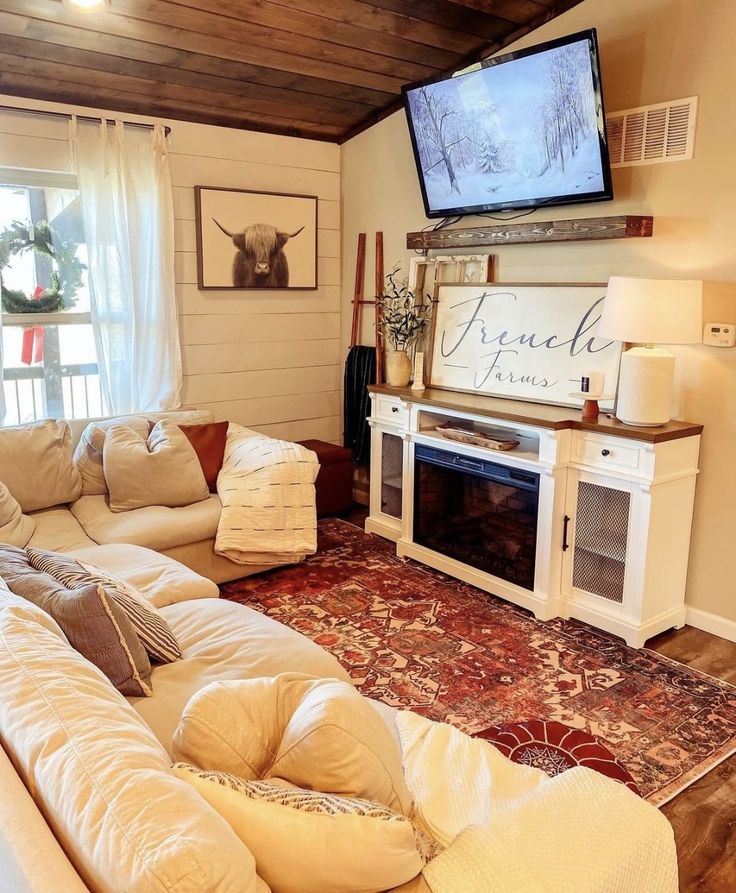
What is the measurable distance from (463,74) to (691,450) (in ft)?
6.42

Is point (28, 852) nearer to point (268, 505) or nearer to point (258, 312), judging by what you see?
point (268, 505)

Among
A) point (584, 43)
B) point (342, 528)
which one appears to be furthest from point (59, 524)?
point (584, 43)

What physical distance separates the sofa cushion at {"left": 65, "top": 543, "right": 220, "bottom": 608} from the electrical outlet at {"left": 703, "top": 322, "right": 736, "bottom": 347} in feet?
7.02

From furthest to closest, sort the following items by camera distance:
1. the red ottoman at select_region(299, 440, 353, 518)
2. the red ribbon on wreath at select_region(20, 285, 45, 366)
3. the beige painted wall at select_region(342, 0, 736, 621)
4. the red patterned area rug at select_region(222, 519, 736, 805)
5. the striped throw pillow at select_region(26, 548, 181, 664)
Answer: the red ottoman at select_region(299, 440, 353, 518) < the red ribbon on wreath at select_region(20, 285, 45, 366) < the beige painted wall at select_region(342, 0, 736, 621) < the red patterned area rug at select_region(222, 519, 736, 805) < the striped throw pillow at select_region(26, 548, 181, 664)

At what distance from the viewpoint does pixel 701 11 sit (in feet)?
9.64

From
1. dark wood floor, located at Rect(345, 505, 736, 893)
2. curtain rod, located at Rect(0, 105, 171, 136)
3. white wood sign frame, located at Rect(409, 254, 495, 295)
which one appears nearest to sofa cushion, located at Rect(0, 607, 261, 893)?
dark wood floor, located at Rect(345, 505, 736, 893)

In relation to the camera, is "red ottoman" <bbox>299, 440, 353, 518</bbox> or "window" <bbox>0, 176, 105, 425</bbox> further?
"red ottoman" <bbox>299, 440, 353, 518</bbox>

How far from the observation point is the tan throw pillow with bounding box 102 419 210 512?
3543mm

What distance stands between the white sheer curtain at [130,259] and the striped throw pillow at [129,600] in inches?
80.7

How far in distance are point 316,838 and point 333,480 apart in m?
3.61

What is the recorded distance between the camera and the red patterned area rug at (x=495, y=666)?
2471 mm

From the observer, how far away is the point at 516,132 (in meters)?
3.42

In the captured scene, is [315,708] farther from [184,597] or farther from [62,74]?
[62,74]

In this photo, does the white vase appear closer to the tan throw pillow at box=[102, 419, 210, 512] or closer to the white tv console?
the white tv console
